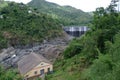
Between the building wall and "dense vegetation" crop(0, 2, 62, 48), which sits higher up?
"dense vegetation" crop(0, 2, 62, 48)

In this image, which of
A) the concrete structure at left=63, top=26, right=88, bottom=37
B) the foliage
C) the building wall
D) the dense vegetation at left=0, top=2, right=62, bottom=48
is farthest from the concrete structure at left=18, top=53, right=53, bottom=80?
the concrete structure at left=63, top=26, right=88, bottom=37

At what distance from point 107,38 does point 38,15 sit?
51.0 metres

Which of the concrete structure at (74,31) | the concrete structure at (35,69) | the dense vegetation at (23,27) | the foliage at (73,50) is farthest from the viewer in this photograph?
the concrete structure at (74,31)

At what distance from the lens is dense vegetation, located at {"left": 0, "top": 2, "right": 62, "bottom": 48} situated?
6625 cm

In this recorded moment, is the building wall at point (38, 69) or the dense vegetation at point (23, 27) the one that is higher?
the dense vegetation at point (23, 27)

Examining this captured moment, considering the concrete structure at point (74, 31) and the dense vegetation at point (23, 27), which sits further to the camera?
the concrete structure at point (74, 31)

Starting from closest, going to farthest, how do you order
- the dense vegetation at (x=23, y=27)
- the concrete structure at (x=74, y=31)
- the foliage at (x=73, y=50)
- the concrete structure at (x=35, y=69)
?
1. the concrete structure at (x=35, y=69)
2. the foliage at (x=73, y=50)
3. the dense vegetation at (x=23, y=27)
4. the concrete structure at (x=74, y=31)

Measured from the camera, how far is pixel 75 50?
125 ft

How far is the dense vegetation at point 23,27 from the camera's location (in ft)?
217

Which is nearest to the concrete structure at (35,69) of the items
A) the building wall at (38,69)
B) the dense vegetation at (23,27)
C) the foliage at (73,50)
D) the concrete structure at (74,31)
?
the building wall at (38,69)

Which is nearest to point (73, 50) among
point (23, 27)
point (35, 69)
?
point (35, 69)

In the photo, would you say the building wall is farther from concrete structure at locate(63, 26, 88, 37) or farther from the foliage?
concrete structure at locate(63, 26, 88, 37)

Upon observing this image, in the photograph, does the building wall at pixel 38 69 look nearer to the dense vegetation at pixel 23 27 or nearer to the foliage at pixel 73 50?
the foliage at pixel 73 50

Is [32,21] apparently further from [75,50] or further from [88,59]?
[88,59]
